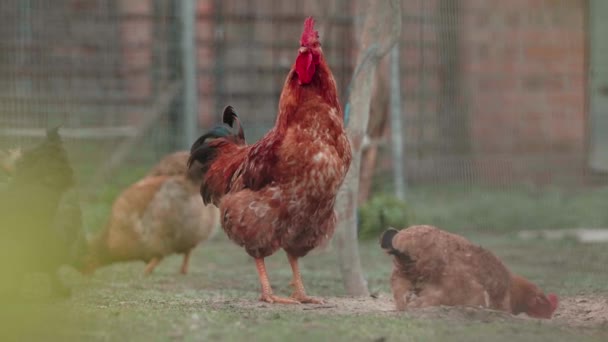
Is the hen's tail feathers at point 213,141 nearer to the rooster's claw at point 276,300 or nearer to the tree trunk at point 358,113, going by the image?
the tree trunk at point 358,113

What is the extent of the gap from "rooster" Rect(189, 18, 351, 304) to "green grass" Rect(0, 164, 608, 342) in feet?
1.48

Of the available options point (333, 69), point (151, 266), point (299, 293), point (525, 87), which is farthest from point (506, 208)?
point (299, 293)

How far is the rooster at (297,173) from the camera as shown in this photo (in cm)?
587

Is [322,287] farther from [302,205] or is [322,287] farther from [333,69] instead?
[333,69]

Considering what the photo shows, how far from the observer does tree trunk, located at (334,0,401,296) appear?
281 inches

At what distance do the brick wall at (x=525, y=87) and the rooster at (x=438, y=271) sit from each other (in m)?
6.82

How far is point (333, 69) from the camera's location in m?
12.9

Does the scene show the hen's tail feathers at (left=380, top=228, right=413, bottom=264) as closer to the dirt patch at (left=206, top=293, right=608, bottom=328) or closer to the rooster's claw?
the dirt patch at (left=206, top=293, right=608, bottom=328)

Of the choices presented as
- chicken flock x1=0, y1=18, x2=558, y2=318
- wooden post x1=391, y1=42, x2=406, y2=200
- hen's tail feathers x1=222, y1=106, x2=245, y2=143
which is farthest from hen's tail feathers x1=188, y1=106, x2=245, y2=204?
wooden post x1=391, y1=42, x2=406, y2=200

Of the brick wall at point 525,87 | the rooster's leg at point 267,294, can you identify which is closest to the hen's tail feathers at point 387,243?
the rooster's leg at point 267,294

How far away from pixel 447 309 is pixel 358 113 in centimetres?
208

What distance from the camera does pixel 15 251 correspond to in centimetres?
222

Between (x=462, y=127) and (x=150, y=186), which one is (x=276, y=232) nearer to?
(x=150, y=186)

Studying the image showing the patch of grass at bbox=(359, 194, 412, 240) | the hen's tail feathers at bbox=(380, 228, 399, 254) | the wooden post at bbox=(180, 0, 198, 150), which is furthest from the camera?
the wooden post at bbox=(180, 0, 198, 150)
